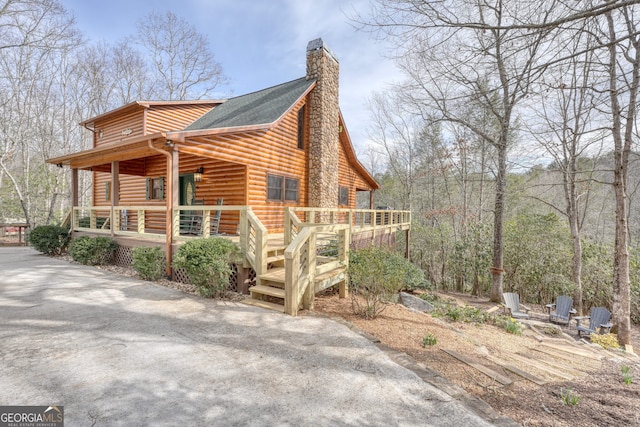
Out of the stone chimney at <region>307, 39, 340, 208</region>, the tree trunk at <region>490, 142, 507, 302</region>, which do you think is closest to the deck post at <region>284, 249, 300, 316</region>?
the stone chimney at <region>307, 39, 340, 208</region>

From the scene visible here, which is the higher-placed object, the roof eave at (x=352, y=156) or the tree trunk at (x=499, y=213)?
the roof eave at (x=352, y=156)

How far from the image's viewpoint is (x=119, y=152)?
7656 millimetres

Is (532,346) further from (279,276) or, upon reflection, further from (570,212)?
(570,212)

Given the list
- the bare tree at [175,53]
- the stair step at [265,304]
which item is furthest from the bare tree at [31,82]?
the stair step at [265,304]

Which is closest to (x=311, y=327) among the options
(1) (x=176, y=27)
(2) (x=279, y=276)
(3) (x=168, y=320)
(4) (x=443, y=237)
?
(2) (x=279, y=276)

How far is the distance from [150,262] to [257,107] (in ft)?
22.1

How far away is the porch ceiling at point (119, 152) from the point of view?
20.7 ft

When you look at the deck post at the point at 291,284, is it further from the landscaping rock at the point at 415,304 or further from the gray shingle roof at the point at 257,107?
the gray shingle roof at the point at 257,107

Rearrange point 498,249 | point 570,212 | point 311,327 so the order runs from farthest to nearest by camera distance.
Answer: point 570,212 → point 498,249 → point 311,327

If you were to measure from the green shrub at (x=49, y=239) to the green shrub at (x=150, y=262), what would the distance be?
5563 mm

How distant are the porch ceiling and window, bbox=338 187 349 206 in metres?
7.86

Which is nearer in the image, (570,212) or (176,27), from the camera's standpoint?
(570,212)

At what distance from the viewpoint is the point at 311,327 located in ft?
13.2

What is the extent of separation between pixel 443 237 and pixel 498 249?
6.85m
